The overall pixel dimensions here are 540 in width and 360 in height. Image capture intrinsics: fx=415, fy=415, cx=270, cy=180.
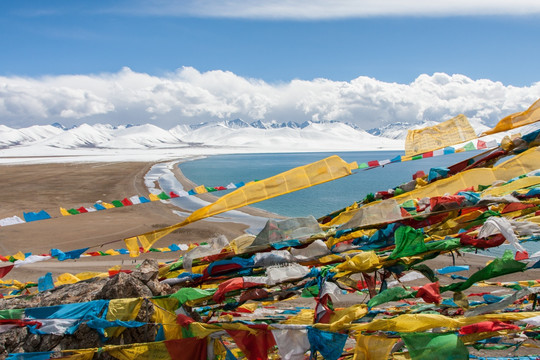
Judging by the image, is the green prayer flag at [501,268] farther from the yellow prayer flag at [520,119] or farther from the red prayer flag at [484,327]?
the yellow prayer flag at [520,119]

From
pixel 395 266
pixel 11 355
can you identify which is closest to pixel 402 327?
pixel 395 266

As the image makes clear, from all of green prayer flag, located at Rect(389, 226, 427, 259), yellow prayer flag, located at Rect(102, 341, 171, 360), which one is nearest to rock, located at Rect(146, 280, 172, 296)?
yellow prayer flag, located at Rect(102, 341, 171, 360)

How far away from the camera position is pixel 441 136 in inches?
300

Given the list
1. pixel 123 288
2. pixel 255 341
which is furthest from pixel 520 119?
pixel 123 288

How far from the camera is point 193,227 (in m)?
23.9

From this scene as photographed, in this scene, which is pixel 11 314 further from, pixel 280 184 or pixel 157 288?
pixel 280 184

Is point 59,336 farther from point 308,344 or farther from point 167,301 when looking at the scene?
point 308,344

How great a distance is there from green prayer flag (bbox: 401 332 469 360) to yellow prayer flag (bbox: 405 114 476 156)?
13.9 ft

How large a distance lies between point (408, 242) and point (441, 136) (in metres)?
3.99

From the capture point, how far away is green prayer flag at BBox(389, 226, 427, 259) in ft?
13.9

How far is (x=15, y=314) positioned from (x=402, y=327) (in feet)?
13.7

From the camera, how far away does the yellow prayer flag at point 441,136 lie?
292 inches

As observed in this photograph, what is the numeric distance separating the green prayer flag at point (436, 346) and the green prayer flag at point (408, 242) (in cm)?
81

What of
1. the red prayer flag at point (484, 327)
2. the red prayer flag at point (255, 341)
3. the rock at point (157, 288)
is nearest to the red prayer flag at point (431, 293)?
the red prayer flag at point (484, 327)
